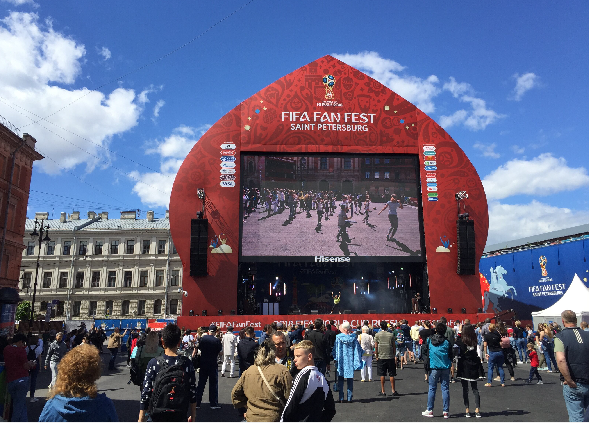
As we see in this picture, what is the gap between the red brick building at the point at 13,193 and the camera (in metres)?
28.8

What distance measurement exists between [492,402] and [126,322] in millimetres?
26549

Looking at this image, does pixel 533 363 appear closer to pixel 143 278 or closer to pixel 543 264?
pixel 543 264

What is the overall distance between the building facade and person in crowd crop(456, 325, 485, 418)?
153 feet

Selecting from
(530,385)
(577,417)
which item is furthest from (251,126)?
(577,417)

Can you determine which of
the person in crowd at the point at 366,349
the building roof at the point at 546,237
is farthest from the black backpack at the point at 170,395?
the building roof at the point at 546,237

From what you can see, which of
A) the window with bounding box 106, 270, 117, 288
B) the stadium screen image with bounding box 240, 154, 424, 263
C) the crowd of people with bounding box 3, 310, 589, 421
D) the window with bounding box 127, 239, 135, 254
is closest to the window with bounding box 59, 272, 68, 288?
the window with bounding box 106, 270, 117, 288

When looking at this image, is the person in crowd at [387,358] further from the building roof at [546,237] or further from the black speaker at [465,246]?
the building roof at [546,237]

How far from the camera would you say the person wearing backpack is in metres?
4.56

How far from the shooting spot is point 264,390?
14.5 ft

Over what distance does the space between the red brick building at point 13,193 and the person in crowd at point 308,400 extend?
29232 mm

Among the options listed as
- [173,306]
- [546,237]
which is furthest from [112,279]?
[546,237]

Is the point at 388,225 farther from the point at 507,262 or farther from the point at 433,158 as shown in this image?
the point at 507,262

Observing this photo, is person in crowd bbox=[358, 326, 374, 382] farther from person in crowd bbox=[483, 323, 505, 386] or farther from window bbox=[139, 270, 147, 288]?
window bbox=[139, 270, 147, 288]

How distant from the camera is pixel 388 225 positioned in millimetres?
27078
